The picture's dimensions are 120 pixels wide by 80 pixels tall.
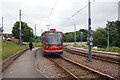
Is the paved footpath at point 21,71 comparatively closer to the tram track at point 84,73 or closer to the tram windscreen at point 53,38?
the tram track at point 84,73

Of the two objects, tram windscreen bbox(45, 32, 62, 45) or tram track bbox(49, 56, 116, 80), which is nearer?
Result: tram track bbox(49, 56, 116, 80)

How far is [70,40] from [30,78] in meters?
85.8

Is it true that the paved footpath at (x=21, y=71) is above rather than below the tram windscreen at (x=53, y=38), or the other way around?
below

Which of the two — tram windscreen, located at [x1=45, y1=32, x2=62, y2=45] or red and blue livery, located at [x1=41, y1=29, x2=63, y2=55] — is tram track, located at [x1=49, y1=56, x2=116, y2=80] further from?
tram windscreen, located at [x1=45, y1=32, x2=62, y2=45]

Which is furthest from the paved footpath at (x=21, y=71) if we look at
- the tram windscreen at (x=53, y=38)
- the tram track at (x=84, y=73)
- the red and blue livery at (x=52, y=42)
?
the tram windscreen at (x=53, y=38)

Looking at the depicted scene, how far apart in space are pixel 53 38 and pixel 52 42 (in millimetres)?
478

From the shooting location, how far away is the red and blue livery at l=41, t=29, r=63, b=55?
471 inches

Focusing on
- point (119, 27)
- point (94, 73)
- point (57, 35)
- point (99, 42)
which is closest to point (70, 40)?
point (99, 42)

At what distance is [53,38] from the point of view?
Result: 12266mm

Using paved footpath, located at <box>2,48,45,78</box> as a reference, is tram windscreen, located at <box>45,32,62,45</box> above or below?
above

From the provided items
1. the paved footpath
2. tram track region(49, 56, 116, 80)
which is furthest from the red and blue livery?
tram track region(49, 56, 116, 80)

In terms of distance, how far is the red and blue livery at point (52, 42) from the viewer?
12.0 metres

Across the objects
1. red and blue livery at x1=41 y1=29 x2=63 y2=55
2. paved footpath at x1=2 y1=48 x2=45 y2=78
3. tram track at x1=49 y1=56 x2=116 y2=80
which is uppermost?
red and blue livery at x1=41 y1=29 x2=63 y2=55

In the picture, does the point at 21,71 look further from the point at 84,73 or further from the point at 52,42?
the point at 52,42
